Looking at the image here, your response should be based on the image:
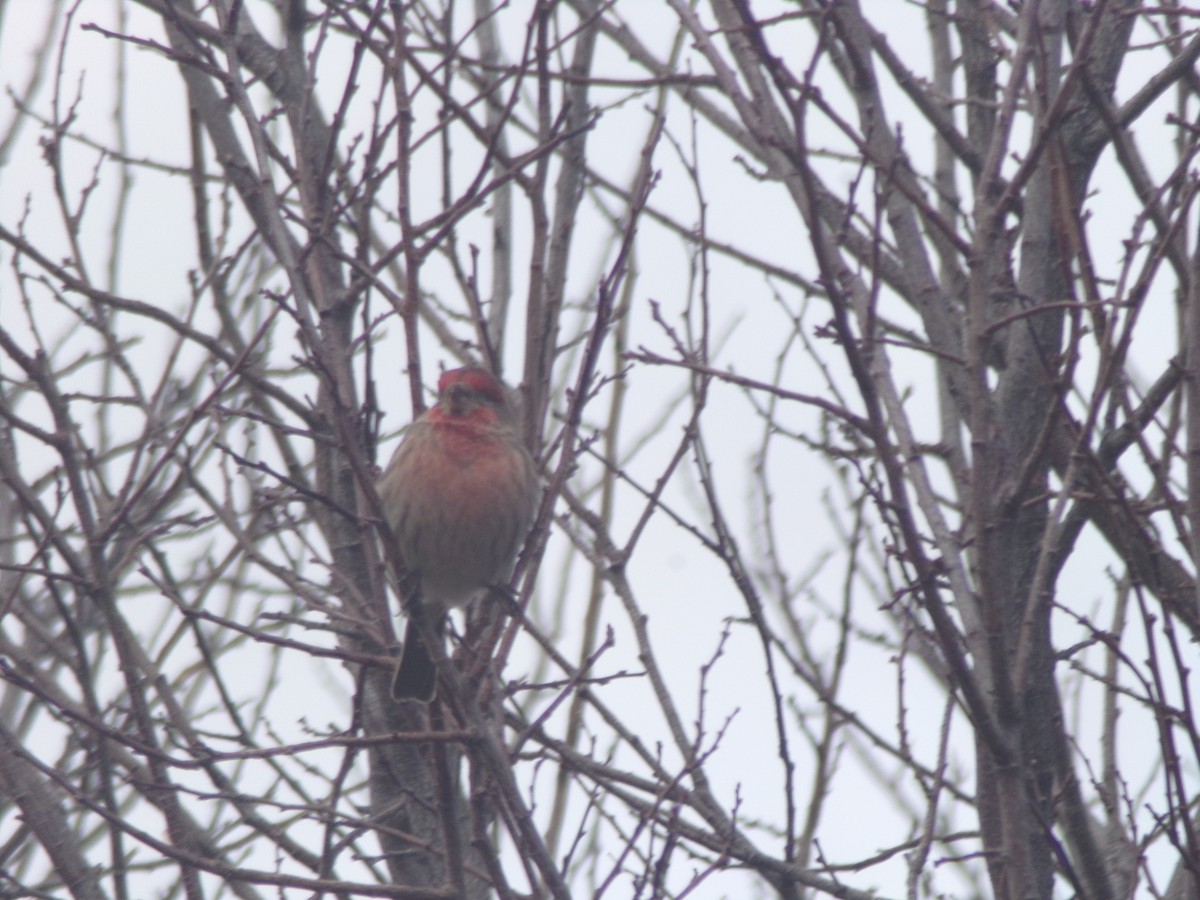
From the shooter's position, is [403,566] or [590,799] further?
[590,799]

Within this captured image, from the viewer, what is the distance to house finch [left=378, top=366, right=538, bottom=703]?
5.78 meters

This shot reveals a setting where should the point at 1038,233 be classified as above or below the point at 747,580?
above

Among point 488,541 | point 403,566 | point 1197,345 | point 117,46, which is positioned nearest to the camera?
point 1197,345

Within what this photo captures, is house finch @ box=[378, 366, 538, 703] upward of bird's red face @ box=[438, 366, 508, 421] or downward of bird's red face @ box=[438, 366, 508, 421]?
downward

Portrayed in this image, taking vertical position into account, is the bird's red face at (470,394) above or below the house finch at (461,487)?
above

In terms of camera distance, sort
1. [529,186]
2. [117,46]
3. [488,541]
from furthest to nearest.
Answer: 1. [117,46]
2. [488,541]
3. [529,186]

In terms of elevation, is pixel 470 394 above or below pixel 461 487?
above

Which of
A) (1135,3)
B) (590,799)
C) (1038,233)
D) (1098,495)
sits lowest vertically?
(590,799)

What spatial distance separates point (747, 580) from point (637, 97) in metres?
2.11

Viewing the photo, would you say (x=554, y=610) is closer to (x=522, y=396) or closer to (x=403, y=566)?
(x=522, y=396)

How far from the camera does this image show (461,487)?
5.76 m

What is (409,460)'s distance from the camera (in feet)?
19.2

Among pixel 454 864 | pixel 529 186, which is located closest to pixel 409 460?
pixel 529 186

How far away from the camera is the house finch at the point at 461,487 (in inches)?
228
